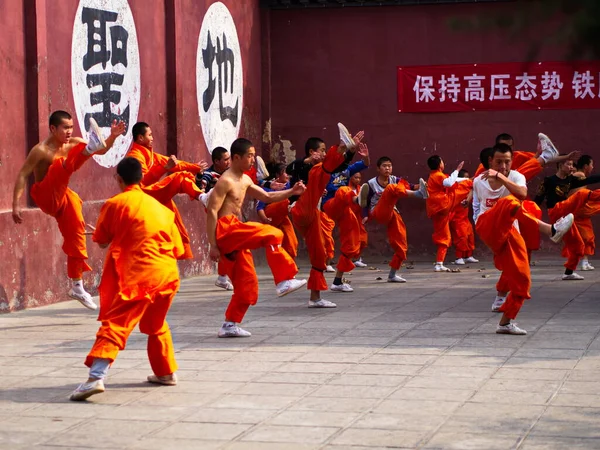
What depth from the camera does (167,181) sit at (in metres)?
10.7

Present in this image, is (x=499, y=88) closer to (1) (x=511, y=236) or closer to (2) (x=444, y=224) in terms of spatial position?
(2) (x=444, y=224)

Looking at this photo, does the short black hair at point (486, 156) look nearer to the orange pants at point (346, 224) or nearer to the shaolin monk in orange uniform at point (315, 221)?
the shaolin monk in orange uniform at point (315, 221)

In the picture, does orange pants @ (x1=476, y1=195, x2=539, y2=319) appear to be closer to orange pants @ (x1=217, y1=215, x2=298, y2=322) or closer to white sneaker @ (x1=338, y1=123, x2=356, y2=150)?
orange pants @ (x1=217, y1=215, x2=298, y2=322)

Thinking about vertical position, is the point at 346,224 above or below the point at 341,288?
above

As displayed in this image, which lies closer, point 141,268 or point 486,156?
point 141,268

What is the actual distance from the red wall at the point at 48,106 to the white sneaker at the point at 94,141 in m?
1.48

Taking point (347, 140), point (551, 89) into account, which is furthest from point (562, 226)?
point (551, 89)

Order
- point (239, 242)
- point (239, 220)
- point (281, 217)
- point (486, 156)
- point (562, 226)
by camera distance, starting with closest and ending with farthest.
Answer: point (562, 226) < point (239, 242) < point (239, 220) < point (486, 156) < point (281, 217)

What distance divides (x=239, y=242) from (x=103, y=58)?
4.57 meters

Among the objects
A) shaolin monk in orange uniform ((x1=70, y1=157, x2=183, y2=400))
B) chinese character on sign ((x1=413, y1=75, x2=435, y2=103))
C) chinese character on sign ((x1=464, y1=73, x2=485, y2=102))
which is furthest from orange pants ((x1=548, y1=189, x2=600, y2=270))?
shaolin monk in orange uniform ((x1=70, y1=157, x2=183, y2=400))

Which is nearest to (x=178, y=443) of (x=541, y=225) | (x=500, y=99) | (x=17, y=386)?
(x=17, y=386)

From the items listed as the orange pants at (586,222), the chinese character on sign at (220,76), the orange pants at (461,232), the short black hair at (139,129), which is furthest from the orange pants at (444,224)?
the short black hair at (139,129)

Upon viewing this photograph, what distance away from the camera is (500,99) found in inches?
652

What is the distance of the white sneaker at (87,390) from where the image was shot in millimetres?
6207
